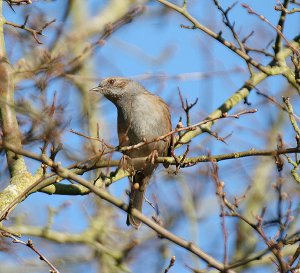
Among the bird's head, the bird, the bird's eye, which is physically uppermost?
the bird's eye

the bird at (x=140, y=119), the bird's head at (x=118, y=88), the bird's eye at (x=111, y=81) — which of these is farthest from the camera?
the bird's eye at (x=111, y=81)

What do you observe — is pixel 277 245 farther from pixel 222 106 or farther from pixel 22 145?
pixel 222 106

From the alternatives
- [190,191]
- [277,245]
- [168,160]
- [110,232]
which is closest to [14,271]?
[110,232]

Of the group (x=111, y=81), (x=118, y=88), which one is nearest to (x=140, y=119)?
(x=118, y=88)

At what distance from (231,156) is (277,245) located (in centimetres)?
137

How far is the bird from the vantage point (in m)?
6.62

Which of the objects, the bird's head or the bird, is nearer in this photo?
the bird

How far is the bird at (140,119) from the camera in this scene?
6.62 m

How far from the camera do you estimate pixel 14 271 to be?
9102 millimetres

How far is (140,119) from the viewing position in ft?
22.1

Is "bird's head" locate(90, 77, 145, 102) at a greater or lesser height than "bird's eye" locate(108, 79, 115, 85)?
lesser

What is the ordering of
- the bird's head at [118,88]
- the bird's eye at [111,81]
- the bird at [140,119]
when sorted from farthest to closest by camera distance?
the bird's eye at [111,81] → the bird's head at [118,88] → the bird at [140,119]

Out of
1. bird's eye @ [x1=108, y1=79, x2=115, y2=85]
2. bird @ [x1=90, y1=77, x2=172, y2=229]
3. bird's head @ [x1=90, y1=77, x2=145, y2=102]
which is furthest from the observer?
bird's eye @ [x1=108, y1=79, x2=115, y2=85]

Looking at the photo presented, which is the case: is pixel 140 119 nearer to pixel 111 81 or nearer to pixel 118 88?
pixel 118 88
